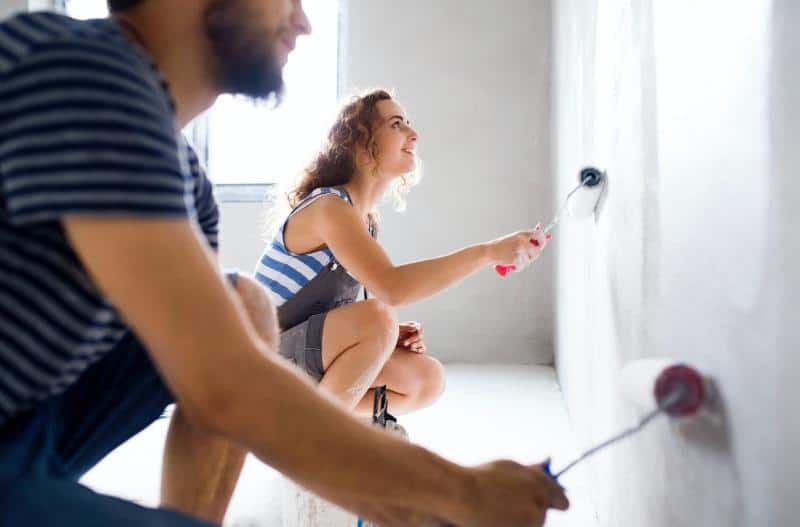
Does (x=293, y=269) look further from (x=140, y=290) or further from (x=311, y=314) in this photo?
(x=140, y=290)

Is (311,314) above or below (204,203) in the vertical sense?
below

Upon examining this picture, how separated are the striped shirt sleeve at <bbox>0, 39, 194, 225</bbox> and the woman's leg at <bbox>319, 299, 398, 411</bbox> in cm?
92

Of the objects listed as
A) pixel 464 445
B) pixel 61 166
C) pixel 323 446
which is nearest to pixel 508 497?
pixel 323 446

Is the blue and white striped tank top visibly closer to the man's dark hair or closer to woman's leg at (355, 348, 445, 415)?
woman's leg at (355, 348, 445, 415)

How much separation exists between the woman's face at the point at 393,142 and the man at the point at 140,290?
0.95m

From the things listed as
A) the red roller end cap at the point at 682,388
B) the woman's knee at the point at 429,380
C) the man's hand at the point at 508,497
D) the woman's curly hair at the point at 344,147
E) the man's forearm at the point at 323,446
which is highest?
the woman's curly hair at the point at 344,147

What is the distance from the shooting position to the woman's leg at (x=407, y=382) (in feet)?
5.29

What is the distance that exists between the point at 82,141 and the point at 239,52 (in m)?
0.23

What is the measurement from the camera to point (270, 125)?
11.8ft

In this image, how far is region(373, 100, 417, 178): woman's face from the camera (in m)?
1.67

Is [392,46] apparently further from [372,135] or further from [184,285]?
[184,285]

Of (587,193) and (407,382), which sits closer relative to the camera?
(587,193)

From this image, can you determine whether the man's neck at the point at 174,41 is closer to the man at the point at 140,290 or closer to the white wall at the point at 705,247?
the man at the point at 140,290

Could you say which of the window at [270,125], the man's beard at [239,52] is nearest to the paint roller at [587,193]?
the man's beard at [239,52]
